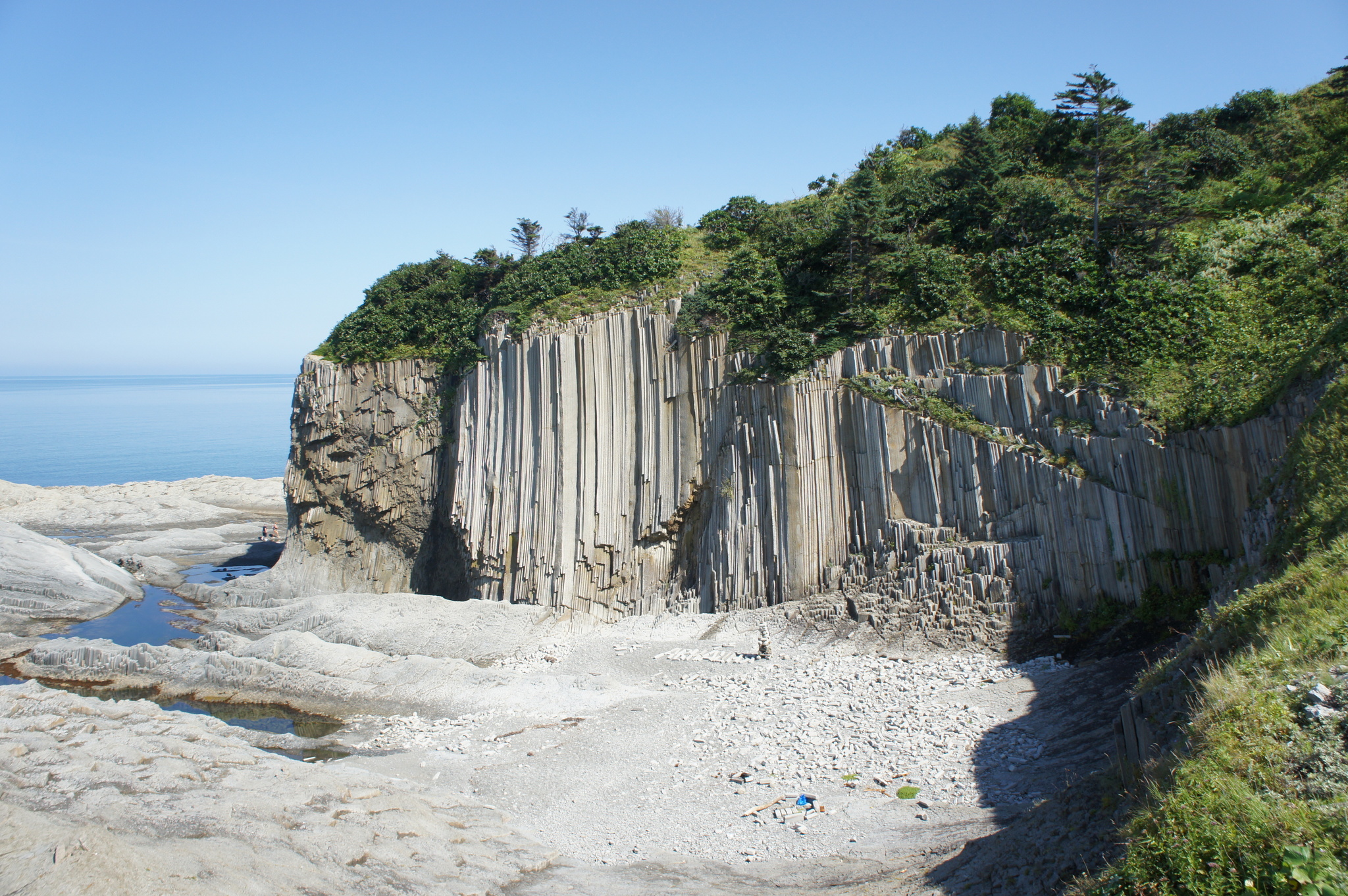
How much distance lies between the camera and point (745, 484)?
72.1 ft

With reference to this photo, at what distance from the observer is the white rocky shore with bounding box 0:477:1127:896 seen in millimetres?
10969

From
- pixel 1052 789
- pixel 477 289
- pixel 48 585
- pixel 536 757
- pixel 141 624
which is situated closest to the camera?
pixel 1052 789

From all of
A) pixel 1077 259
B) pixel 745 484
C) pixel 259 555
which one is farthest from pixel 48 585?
pixel 1077 259

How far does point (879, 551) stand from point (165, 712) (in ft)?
58.1

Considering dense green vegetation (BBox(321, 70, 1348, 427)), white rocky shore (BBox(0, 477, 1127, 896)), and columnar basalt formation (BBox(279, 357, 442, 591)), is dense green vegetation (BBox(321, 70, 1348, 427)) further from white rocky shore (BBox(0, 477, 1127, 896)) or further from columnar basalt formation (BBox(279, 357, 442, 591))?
white rocky shore (BBox(0, 477, 1127, 896))

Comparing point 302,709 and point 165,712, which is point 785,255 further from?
point 165,712

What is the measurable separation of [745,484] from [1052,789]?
1200cm

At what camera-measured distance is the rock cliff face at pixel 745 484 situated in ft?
52.9

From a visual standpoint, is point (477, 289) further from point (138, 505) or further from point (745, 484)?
point (138, 505)

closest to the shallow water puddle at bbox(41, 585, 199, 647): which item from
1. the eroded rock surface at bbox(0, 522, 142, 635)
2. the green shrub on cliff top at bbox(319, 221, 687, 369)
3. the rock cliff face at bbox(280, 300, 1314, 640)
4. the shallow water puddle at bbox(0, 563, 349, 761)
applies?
the shallow water puddle at bbox(0, 563, 349, 761)

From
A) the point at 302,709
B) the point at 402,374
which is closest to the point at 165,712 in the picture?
the point at 302,709

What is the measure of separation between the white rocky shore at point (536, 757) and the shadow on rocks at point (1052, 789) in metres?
0.08

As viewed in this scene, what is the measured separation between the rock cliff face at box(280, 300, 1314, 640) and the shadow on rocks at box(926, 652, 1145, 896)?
278 centimetres

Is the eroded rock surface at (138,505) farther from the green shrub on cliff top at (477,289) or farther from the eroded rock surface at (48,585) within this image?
the green shrub on cliff top at (477,289)
